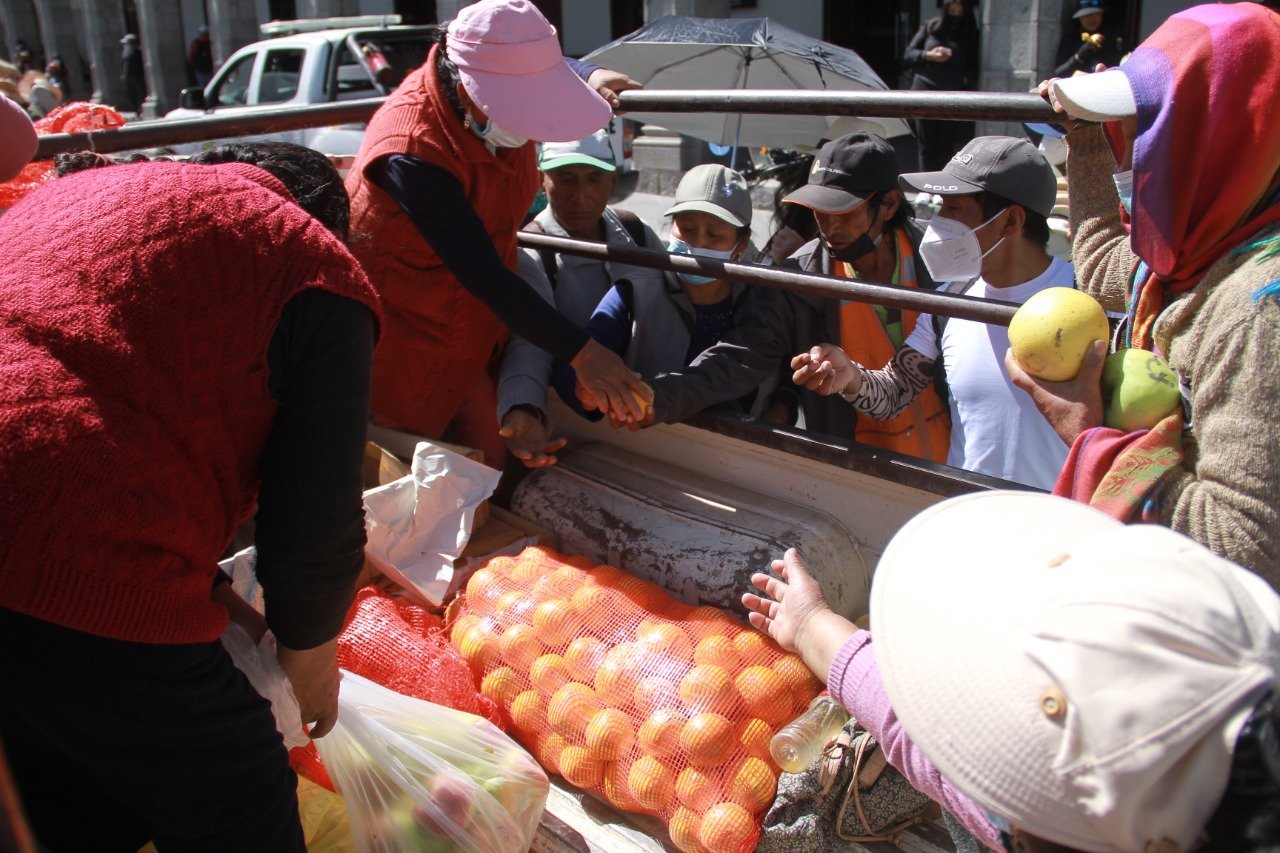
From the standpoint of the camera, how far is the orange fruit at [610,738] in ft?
7.03

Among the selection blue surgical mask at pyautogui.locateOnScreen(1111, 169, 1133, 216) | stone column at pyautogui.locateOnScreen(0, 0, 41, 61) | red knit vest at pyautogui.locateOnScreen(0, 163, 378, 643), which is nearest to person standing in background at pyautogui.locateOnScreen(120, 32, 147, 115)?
stone column at pyautogui.locateOnScreen(0, 0, 41, 61)

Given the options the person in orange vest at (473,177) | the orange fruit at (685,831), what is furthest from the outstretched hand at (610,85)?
the orange fruit at (685,831)

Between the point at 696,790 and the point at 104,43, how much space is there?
24.8m

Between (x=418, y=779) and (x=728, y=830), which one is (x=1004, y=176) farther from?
(x=418, y=779)

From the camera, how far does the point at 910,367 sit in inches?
107

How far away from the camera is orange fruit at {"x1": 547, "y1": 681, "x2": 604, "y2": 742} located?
87.0 inches

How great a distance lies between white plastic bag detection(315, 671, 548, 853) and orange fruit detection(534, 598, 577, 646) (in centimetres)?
38

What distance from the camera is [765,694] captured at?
214cm

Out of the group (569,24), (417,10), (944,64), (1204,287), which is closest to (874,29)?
(944,64)

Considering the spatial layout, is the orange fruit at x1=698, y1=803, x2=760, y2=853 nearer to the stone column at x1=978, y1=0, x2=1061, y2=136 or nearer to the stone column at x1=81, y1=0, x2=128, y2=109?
the stone column at x1=978, y1=0, x2=1061, y2=136

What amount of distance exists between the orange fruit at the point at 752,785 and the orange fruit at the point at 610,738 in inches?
9.0

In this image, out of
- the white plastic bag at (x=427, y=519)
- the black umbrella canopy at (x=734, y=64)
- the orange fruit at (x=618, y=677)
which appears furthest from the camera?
the black umbrella canopy at (x=734, y=64)

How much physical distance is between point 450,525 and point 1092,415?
67.3 inches

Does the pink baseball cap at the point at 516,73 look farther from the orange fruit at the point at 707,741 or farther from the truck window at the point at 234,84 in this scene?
the truck window at the point at 234,84
